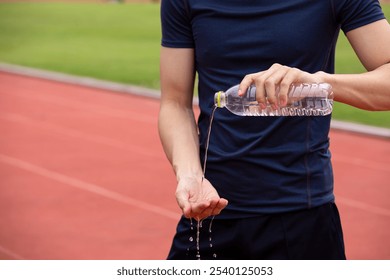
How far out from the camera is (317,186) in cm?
251

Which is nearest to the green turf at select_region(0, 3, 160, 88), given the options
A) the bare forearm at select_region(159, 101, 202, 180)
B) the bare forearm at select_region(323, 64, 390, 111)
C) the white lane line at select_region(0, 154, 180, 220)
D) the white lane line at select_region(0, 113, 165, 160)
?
the white lane line at select_region(0, 113, 165, 160)

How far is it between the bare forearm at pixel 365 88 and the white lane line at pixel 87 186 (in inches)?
185

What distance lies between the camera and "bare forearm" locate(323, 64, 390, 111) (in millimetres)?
2277

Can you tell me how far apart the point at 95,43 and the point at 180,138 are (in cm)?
2043

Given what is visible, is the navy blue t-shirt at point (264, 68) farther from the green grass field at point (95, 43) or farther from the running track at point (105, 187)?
the green grass field at point (95, 43)

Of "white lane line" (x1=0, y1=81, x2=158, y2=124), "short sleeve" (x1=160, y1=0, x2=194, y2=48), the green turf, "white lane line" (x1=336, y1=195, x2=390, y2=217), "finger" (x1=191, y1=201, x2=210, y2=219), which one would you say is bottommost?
the green turf

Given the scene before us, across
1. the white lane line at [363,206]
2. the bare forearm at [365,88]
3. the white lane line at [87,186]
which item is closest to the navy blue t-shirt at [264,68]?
the bare forearm at [365,88]

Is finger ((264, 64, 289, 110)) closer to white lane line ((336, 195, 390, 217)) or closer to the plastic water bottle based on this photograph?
the plastic water bottle

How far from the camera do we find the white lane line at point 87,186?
7176mm

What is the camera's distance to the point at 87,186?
8.01 meters

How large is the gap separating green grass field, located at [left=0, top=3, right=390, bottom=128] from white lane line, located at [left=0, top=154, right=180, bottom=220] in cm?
422

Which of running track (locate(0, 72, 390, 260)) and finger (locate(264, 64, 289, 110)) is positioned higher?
finger (locate(264, 64, 289, 110))

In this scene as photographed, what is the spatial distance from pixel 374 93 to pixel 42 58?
57.7 feet
